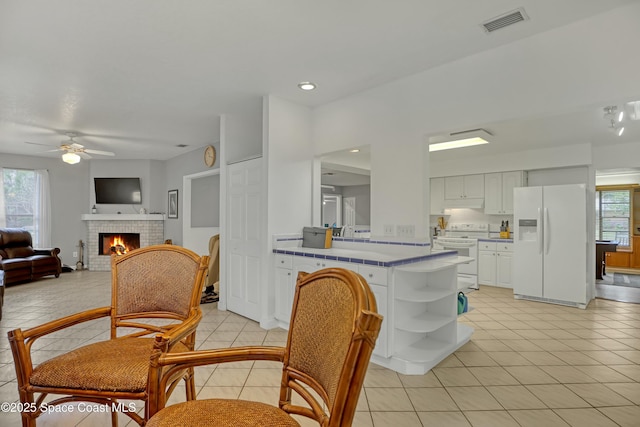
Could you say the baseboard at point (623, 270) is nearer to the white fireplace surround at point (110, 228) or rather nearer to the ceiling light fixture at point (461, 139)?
the ceiling light fixture at point (461, 139)

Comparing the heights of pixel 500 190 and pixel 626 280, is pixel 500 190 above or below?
above

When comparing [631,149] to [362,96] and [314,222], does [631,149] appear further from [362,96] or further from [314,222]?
[314,222]

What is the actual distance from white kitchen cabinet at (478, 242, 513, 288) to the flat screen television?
741 centimetres

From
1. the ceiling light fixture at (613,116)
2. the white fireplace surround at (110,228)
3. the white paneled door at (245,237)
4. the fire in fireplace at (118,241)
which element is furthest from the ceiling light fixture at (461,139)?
the fire in fireplace at (118,241)

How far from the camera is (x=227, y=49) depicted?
279 cm

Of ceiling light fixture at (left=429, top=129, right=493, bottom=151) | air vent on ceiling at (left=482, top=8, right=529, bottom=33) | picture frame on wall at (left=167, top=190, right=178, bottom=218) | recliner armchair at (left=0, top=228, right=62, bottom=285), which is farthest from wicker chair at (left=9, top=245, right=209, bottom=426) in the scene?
picture frame on wall at (left=167, top=190, right=178, bottom=218)

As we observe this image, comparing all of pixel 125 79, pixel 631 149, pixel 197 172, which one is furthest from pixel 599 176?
pixel 125 79

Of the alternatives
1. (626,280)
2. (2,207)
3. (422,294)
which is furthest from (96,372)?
(626,280)

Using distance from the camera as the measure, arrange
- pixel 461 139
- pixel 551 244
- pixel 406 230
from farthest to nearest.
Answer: pixel 551 244
pixel 461 139
pixel 406 230

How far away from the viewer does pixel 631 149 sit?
5293 mm

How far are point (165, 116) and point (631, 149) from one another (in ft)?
23.0

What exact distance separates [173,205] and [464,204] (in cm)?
621

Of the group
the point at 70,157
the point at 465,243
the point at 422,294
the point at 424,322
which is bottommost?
the point at 424,322

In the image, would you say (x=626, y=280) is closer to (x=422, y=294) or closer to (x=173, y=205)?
(x=422, y=294)
